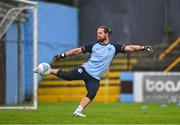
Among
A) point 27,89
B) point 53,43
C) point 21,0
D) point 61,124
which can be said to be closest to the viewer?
point 61,124

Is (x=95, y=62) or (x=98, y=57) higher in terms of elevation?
(x=98, y=57)

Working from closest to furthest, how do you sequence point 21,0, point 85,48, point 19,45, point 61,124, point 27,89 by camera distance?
point 61,124, point 85,48, point 21,0, point 19,45, point 27,89

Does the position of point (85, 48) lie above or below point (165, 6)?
below

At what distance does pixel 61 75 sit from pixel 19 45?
34.7ft

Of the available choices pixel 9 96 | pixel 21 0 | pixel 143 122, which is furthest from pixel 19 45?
pixel 143 122

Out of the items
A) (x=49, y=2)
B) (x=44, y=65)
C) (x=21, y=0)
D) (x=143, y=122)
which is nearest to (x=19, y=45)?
(x=21, y=0)

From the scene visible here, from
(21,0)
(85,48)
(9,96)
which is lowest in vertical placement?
(9,96)

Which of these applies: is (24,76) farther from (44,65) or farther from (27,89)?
(44,65)

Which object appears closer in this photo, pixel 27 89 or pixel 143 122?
pixel 143 122

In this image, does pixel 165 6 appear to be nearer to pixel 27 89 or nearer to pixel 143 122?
pixel 27 89

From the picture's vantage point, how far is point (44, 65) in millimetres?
15758

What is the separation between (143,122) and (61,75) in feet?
8.64

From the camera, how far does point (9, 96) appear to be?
26.2 m

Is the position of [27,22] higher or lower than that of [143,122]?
higher
